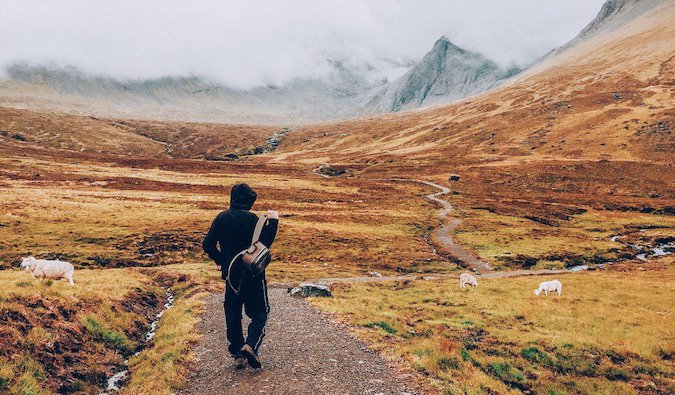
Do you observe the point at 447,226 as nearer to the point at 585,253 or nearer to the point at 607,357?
the point at 585,253

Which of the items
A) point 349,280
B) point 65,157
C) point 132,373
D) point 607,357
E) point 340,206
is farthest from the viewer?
point 65,157

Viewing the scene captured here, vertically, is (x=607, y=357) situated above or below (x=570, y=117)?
below

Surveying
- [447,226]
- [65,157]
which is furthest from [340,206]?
[65,157]

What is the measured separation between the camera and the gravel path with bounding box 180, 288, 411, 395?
1098 centimetres

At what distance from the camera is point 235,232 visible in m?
11.1

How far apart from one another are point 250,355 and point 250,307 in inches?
48.4

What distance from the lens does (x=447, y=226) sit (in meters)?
67.6

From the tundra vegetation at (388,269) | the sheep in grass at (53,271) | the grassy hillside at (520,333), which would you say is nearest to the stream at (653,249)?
the tundra vegetation at (388,269)

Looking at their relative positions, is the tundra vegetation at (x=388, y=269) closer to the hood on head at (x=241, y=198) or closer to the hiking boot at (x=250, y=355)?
the hiking boot at (x=250, y=355)

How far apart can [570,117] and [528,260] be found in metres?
175

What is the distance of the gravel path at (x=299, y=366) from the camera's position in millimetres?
10984

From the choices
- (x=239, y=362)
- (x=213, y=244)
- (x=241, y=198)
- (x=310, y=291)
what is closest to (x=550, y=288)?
(x=310, y=291)

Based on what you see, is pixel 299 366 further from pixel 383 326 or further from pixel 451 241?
pixel 451 241

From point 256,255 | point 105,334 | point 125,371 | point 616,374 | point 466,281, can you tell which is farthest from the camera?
point 466,281
